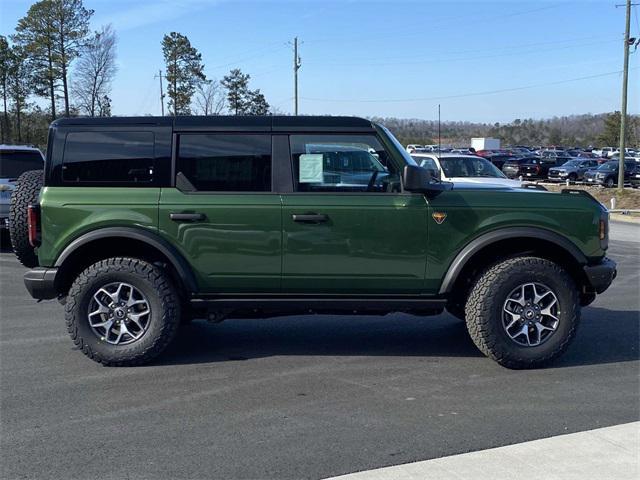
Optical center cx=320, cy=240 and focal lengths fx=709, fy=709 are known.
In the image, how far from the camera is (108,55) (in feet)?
130

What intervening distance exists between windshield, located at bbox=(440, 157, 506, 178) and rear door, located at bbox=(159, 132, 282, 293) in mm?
11099

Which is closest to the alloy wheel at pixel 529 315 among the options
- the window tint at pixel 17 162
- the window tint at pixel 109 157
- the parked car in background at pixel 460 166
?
the window tint at pixel 109 157

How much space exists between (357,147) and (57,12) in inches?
1422

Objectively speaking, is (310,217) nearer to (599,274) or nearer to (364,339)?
(364,339)

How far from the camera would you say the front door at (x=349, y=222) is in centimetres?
563

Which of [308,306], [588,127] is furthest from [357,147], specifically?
[588,127]

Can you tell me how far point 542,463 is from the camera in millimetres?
3938

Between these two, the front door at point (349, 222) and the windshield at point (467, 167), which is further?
the windshield at point (467, 167)

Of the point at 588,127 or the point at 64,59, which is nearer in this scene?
the point at 64,59

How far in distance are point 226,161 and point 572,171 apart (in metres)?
38.6

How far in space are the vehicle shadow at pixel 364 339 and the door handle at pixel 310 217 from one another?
50.6 inches

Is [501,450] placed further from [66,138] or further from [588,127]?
[588,127]

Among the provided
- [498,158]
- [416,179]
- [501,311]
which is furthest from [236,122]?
[498,158]

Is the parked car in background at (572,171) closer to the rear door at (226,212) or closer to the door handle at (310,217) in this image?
the door handle at (310,217)
